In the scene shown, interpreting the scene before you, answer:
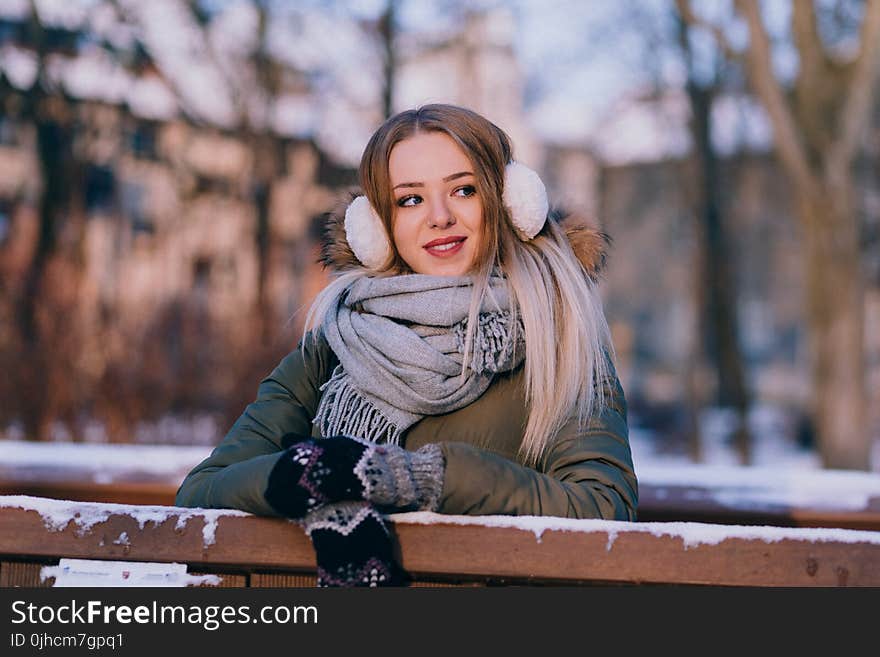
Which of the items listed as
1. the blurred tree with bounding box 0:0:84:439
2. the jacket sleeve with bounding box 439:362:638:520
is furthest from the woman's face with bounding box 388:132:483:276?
the blurred tree with bounding box 0:0:84:439

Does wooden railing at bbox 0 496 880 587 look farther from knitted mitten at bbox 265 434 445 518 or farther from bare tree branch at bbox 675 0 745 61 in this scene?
bare tree branch at bbox 675 0 745 61

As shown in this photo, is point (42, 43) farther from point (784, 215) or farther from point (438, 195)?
point (784, 215)

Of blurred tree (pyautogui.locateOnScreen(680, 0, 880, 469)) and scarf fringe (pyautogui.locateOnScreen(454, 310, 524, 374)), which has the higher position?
blurred tree (pyautogui.locateOnScreen(680, 0, 880, 469))

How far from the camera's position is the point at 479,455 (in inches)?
69.6

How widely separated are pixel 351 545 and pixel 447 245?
0.96 meters

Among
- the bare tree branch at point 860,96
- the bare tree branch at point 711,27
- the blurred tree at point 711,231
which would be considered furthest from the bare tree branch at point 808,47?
the blurred tree at point 711,231

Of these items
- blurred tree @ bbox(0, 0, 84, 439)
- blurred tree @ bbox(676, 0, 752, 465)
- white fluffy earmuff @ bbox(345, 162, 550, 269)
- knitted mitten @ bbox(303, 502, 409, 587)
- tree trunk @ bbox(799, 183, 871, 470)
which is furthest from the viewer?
blurred tree @ bbox(676, 0, 752, 465)

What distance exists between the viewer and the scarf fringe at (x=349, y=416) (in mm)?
2082

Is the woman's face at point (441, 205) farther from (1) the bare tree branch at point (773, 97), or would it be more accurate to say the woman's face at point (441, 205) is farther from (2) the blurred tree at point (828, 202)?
(2) the blurred tree at point (828, 202)

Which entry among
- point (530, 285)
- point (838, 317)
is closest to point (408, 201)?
point (530, 285)

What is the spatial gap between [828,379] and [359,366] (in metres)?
6.40

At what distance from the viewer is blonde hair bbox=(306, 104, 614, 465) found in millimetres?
2076

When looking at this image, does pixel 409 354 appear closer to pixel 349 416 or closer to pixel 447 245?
pixel 349 416

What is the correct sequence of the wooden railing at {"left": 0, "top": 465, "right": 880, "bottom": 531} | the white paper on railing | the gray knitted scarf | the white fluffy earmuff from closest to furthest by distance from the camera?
the white paper on railing
the gray knitted scarf
the white fluffy earmuff
the wooden railing at {"left": 0, "top": 465, "right": 880, "bottom": 531}
